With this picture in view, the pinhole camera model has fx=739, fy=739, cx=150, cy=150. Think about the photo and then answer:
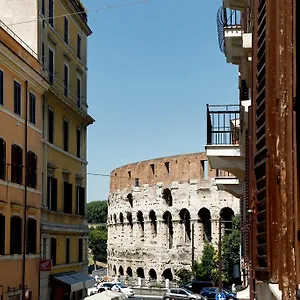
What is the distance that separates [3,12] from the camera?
86.6 ft

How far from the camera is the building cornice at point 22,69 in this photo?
21263 millimetres

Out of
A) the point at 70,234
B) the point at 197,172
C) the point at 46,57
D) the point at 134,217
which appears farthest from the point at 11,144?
the point at 134,217

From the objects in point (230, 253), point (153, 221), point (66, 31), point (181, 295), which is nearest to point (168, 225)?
point (153, 221)

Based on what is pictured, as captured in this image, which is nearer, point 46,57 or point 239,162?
point 239,162

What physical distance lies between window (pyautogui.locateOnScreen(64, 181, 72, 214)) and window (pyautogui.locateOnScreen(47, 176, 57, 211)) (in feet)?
4.33

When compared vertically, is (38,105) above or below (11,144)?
above

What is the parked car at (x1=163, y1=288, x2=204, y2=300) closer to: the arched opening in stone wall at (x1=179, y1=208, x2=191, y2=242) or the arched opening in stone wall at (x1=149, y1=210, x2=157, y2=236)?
the arched opening in stone wall at (x1=179, y1=208, x2=191, y2=242)

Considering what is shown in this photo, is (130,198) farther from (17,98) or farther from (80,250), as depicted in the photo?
(17,98)

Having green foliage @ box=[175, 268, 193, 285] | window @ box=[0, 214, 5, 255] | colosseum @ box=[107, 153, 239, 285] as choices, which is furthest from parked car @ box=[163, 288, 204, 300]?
window @ box=[0, 214, 5, 255]

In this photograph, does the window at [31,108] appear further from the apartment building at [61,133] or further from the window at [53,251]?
the window at [53,251]

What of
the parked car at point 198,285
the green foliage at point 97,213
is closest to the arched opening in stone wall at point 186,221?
the parked car at point 198,285

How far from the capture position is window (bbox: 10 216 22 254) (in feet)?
72.6

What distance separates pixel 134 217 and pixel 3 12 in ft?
133

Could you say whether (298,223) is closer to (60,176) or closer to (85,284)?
(60,176)
